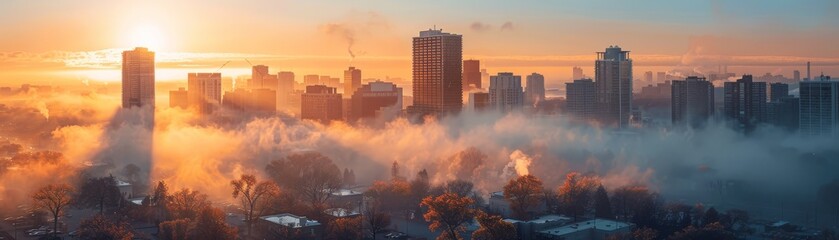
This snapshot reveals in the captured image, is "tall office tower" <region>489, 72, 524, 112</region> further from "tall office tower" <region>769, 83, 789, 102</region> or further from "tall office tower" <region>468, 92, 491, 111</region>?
"tall office tower" <region>769, 83, 789, 102</region>

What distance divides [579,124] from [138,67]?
18228 millimetres

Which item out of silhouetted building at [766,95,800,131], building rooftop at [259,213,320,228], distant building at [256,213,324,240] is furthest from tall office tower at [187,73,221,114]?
distant building at [256,213,324,240]

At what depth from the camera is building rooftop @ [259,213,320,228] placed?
1432cm

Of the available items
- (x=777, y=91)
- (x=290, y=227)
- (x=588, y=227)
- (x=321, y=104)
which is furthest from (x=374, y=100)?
(x=588, y=227)

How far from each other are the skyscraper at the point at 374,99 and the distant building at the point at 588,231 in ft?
72.5

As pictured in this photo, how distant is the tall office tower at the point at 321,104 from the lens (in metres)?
36.7

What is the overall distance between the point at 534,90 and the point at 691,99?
1093 centimetres

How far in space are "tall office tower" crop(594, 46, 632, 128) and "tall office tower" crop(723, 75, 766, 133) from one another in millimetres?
5126

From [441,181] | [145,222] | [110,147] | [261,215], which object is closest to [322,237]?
[261,215]

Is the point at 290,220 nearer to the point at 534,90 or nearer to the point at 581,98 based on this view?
the point at 581,98

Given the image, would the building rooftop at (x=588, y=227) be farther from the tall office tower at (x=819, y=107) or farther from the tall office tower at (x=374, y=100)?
the tall office tower at (x=374, y=100)

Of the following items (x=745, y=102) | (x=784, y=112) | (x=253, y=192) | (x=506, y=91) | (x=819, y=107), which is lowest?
(x=253, y=192)

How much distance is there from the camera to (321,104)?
122ft

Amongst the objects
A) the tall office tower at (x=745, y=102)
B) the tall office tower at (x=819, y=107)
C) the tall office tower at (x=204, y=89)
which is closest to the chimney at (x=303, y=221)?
the tall office tower at (x=819, y=107)
